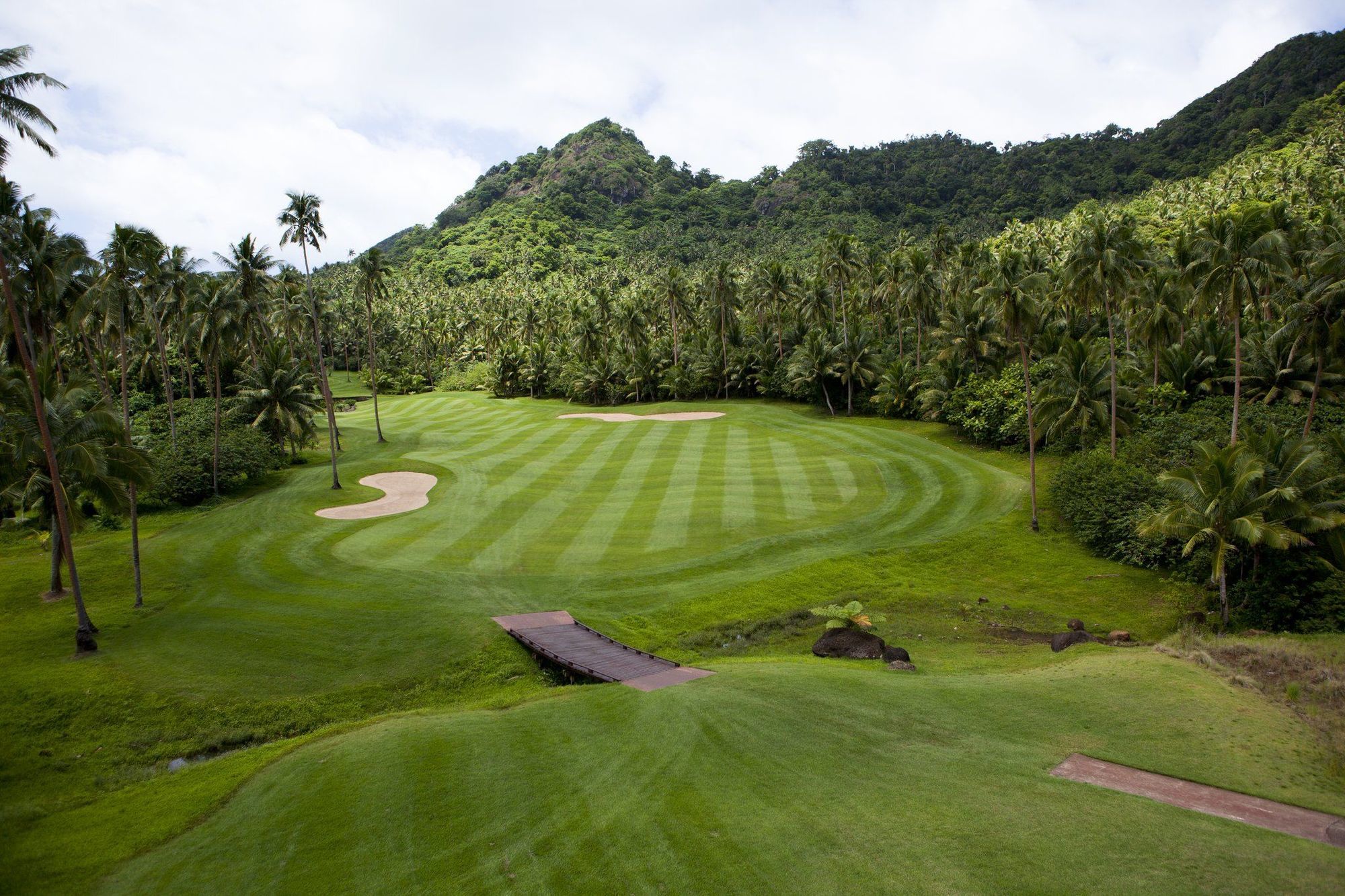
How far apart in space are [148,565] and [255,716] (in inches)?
610

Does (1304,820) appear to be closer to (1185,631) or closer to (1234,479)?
(1185,631)

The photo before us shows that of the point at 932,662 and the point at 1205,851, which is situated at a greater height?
the point at 1205,851

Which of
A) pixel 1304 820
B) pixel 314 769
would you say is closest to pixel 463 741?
pixel 314 769

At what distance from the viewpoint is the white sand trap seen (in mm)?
37656

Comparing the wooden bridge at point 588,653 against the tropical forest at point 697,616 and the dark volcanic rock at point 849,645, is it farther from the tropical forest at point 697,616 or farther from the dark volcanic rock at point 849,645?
the dark volcanic rock at point 849,645

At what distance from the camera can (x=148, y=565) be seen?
28.5 metres

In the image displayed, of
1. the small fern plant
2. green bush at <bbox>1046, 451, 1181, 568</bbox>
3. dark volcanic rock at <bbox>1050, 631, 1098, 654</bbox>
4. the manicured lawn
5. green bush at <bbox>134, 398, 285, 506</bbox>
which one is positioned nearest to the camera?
the manicured lawn

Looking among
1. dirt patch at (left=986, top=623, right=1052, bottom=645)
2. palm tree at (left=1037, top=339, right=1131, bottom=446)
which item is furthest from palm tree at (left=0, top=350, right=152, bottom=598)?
palm tree at (left=1037, top=339, right=1131, bottom=446)

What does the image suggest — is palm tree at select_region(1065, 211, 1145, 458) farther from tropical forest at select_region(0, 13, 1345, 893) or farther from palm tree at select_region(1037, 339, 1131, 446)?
palm tree at select_region(1037, 339, 1131, 446)

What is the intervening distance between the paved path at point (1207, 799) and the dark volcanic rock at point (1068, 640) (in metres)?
10.9

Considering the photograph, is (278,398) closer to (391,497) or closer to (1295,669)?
(391,497)

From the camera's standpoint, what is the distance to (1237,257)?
3136cm

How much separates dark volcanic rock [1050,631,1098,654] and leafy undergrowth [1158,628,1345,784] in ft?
7.65

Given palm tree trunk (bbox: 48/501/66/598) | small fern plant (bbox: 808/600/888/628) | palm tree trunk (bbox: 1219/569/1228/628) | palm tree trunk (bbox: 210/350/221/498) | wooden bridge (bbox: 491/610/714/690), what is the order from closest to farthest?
wooden bridge (bbox: 491/610/714/690), small fern plant (bbox: 808/600/888/628), palm tree trunk (bbox: 48/501/66/598), palm tree trunk (bbox: 1219/569/1228/628), palm tree trunk (bbox: 210/350/221/498)
